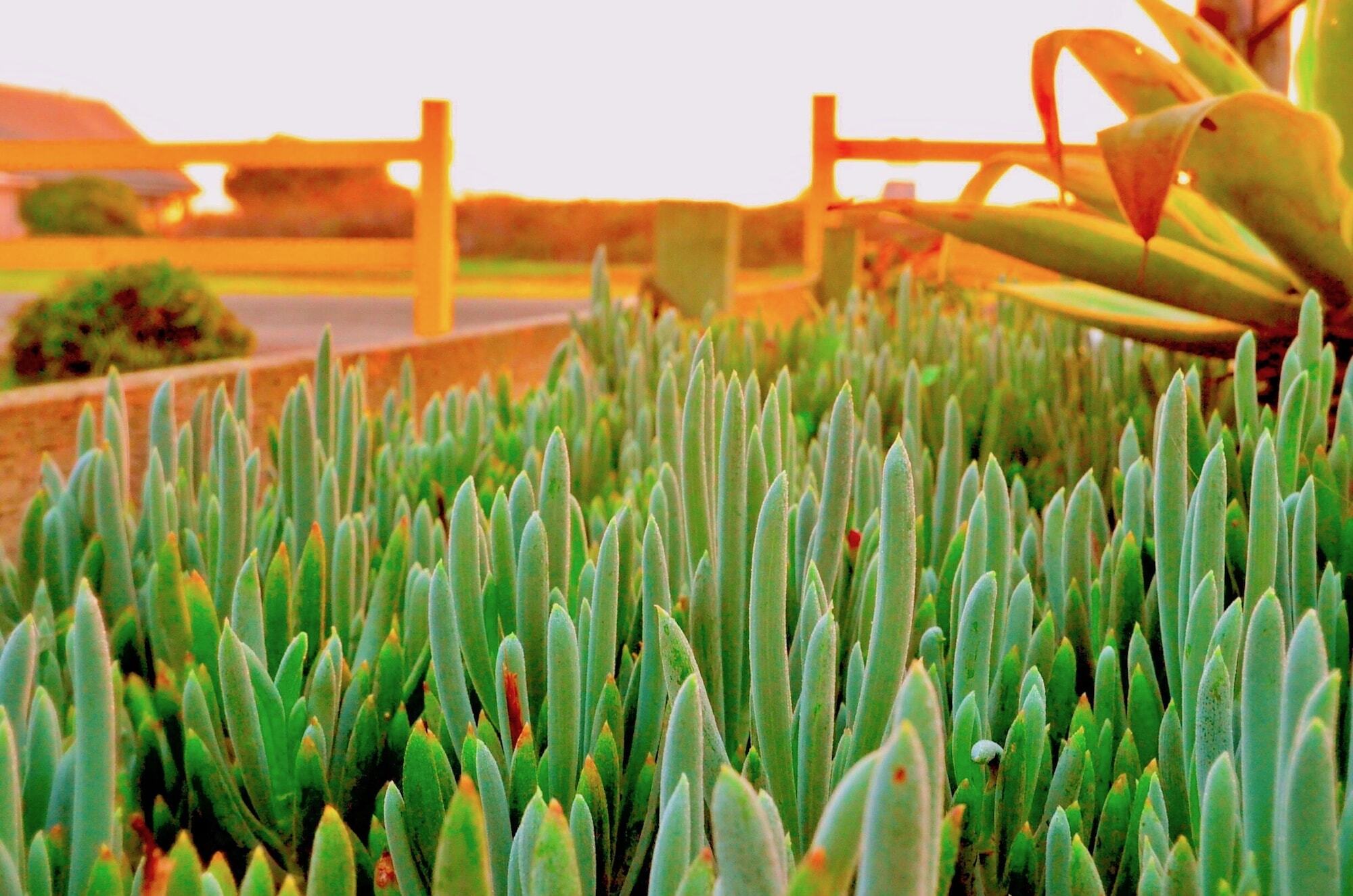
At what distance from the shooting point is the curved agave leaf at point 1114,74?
0.98 m

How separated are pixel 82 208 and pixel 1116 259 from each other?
1386 inches

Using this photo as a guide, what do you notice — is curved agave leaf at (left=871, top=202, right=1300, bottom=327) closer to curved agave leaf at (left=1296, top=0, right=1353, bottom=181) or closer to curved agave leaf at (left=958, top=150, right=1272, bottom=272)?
curved agave leaf at (left=958, top=150, right=1272, bottom=272)

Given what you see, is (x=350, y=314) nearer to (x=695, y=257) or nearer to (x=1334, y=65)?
(x=695, y=257)

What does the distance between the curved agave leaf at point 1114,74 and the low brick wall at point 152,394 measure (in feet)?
2.00

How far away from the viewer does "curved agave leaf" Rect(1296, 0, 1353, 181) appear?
122 cm

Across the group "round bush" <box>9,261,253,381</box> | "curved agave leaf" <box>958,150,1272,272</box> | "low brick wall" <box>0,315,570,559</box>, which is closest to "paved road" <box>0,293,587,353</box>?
"round bush" <box>9,261,253,381</box>

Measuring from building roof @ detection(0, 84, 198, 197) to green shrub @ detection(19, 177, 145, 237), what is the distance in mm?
3825

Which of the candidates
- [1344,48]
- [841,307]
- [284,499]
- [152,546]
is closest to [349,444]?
[284,499]

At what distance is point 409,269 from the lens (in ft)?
18.0

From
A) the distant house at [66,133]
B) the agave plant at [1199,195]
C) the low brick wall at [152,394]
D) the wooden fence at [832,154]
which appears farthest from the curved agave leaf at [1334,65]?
the distant house at [66,133]

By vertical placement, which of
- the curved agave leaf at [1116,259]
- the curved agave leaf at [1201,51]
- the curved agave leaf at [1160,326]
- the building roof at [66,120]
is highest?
the building roof at [66,120]

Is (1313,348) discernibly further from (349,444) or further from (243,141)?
(243,141)

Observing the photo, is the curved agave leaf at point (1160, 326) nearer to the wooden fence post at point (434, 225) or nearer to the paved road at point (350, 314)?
the wooden fence post at point (434, 225)

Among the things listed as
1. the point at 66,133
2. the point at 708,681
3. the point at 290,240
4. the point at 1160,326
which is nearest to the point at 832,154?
the point at 290,240
